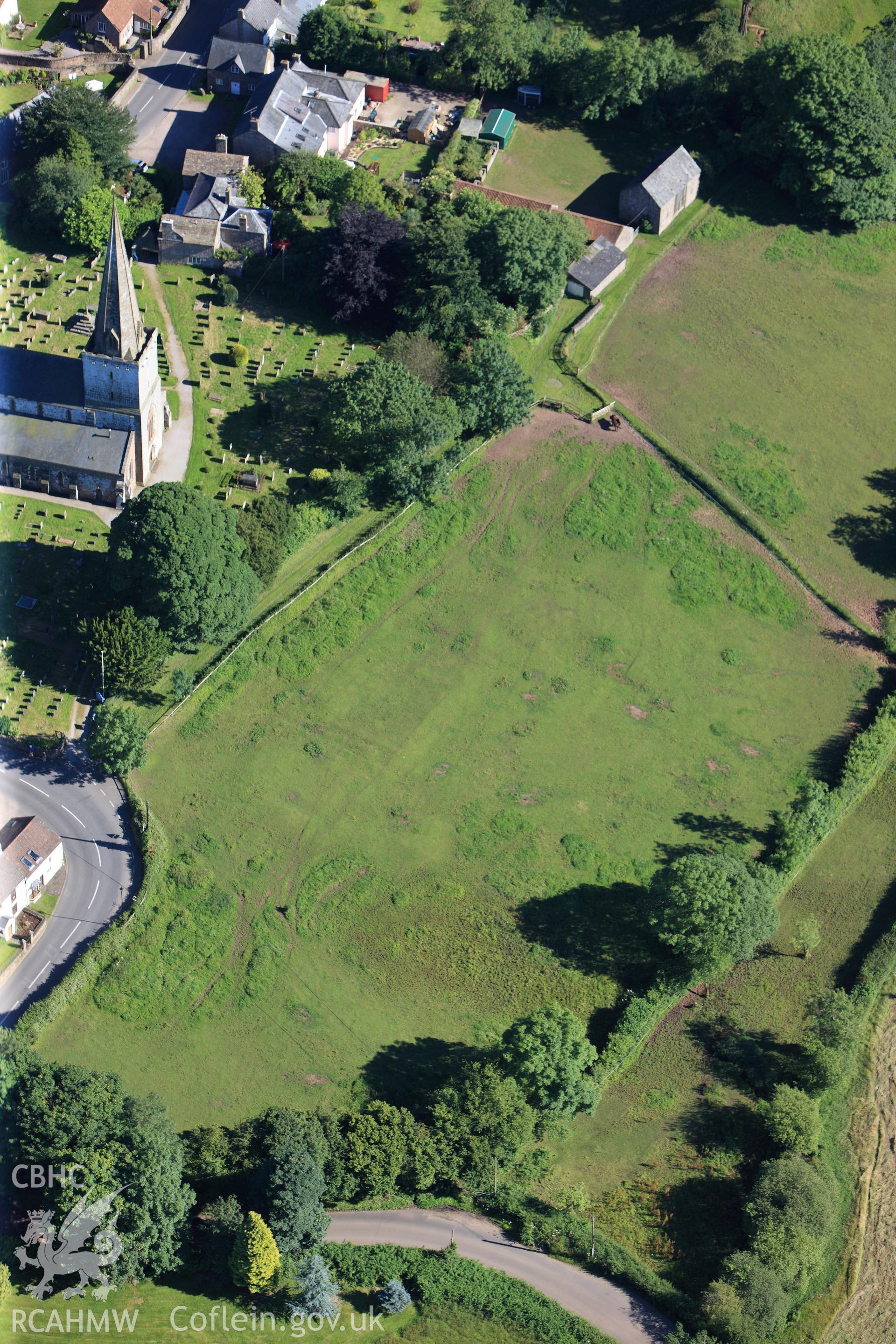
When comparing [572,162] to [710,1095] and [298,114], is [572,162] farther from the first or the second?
[710,1095]

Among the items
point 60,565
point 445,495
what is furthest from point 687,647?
point 60,565

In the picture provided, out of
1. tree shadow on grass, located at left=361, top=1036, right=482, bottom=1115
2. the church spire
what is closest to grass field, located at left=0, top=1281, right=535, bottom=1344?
tree shadow on grass, located at left=361, top=1036, right=482, bottom=1115

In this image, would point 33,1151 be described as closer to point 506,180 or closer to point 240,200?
point 240,200

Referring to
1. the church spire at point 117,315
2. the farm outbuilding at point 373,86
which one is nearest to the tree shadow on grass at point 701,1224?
the church spire at point 117,315

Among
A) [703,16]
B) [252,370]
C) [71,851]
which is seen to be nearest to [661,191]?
[703,16]

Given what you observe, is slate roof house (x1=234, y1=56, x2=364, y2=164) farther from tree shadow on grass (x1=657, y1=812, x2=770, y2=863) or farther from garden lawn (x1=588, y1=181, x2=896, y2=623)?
tree shadow on grass (x1=657, y1=812, x2=770, y2=863)

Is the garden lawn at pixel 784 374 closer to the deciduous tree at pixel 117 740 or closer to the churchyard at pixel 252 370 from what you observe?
the churchyard at pixel 252 370

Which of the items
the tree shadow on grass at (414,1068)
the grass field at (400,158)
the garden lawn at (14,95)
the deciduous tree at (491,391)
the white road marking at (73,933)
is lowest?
the white road marking at (73,933)

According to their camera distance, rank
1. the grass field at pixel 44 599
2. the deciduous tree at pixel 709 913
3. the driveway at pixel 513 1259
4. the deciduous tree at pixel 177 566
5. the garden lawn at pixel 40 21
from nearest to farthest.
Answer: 1. the driveway at pixel 513 1259
2. the deciduous tree at pixel 709 913
3. the deciduous tree at pixel 177 566
4. the grass field at pixel 44 599
5. the garden lawn at pixel 40 21
